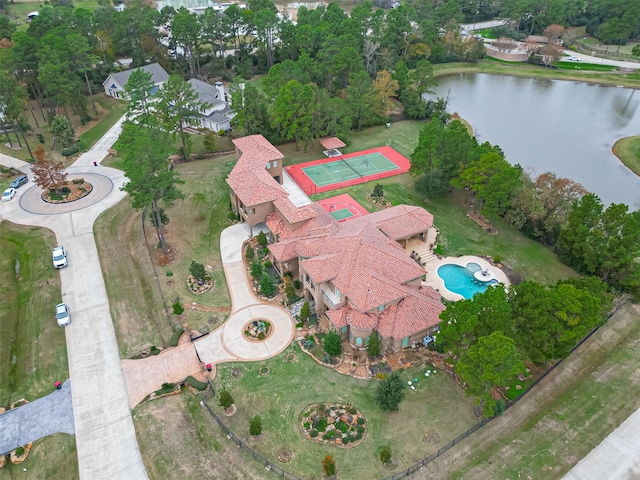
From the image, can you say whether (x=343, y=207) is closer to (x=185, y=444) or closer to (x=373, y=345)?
(x=373, y=345)

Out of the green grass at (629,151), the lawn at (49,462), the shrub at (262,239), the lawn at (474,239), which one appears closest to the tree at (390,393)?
the lawn at (474,239)

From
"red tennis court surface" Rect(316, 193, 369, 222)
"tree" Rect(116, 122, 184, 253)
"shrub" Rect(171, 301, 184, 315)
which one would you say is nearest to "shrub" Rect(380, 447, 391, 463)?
"shrub" Rect(171, 301, 184, 315)

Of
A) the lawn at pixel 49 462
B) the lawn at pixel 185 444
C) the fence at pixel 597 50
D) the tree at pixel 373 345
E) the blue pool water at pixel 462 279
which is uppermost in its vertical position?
the fence at pixel 597 50

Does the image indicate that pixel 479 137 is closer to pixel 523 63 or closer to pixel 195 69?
pixel 523 63

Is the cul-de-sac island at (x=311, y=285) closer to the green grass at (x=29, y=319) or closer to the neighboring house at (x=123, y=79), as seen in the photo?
the green grass at (x=29, y=319)

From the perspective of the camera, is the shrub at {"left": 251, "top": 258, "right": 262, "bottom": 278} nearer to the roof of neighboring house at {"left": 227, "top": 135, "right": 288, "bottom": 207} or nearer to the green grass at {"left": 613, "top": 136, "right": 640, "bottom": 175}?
the roof of neighboring house at {"left": 227, "top": 135, "right": 288, "bottom": 207}

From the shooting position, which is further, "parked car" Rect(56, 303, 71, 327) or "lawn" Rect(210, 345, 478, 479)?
"parked car" Rect(56, 303, 71, 327)

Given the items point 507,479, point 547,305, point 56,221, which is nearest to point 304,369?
point 507,479
